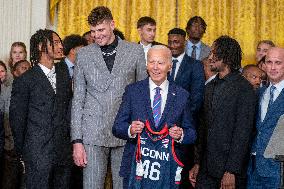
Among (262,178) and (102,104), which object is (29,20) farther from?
(262,178)

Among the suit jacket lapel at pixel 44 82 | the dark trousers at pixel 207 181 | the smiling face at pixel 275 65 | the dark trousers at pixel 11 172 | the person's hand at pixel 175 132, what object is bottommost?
the dark trousers at pixel 11 172

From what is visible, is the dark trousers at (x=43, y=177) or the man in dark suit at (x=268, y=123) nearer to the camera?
the man in dark suit at (x=268, y=123)

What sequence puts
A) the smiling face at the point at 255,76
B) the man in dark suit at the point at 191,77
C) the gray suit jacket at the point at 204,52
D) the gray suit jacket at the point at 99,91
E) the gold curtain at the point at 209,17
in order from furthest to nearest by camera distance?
the gold curtain at the point at 209,17, the gray suit jacket at the point at 204,52, the smiling face at the point at 255,76, the man in dark suit at the point at 191,77, the gray suit jacket at the point at 99,91

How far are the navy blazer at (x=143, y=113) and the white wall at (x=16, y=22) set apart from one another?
4111 mm

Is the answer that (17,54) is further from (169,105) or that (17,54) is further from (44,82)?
(169,105)

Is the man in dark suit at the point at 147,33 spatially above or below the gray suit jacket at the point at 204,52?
above

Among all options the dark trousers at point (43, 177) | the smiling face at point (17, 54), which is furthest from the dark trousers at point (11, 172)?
the dark trousers at point (43, 177)

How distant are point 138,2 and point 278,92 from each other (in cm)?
394

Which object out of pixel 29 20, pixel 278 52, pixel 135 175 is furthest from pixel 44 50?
pixel 29 20

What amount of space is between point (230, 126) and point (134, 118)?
2.25 feet

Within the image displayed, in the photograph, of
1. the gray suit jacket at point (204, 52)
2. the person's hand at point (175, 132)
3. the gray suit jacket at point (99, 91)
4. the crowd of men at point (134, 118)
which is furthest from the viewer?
the gray suit jacket at point (204, 52)

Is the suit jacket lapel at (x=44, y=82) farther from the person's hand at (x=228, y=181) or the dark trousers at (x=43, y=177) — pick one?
the person's hand at (x=228, y=181)

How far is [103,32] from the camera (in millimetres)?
3535

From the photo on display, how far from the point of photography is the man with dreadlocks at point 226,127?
3.48 m
